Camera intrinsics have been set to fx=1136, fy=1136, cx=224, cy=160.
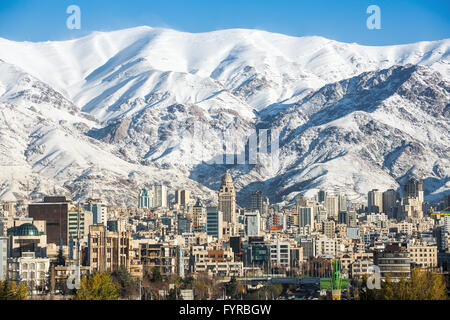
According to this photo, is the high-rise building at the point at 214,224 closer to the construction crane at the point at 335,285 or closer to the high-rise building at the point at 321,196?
the high-rise building at the point at 321,196

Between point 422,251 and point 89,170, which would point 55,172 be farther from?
point 422,251

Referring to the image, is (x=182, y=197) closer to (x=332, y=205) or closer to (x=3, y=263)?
(x=332, y=205)

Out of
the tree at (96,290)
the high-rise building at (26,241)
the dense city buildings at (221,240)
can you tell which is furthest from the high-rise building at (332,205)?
the tree at (96,290)

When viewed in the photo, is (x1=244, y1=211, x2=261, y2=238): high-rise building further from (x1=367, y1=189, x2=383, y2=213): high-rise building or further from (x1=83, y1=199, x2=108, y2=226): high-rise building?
(x1=367, y1=189, x2=383, y2=213): high-rise building

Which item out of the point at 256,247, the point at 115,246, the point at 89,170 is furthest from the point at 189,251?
the point at 89,170

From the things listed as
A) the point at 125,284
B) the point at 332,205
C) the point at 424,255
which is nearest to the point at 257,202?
the point at 332,205

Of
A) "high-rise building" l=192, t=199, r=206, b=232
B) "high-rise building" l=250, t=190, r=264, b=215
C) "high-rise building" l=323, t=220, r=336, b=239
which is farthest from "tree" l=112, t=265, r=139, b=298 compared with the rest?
"high-rise building" l=250, t=190, r=264, b=215
